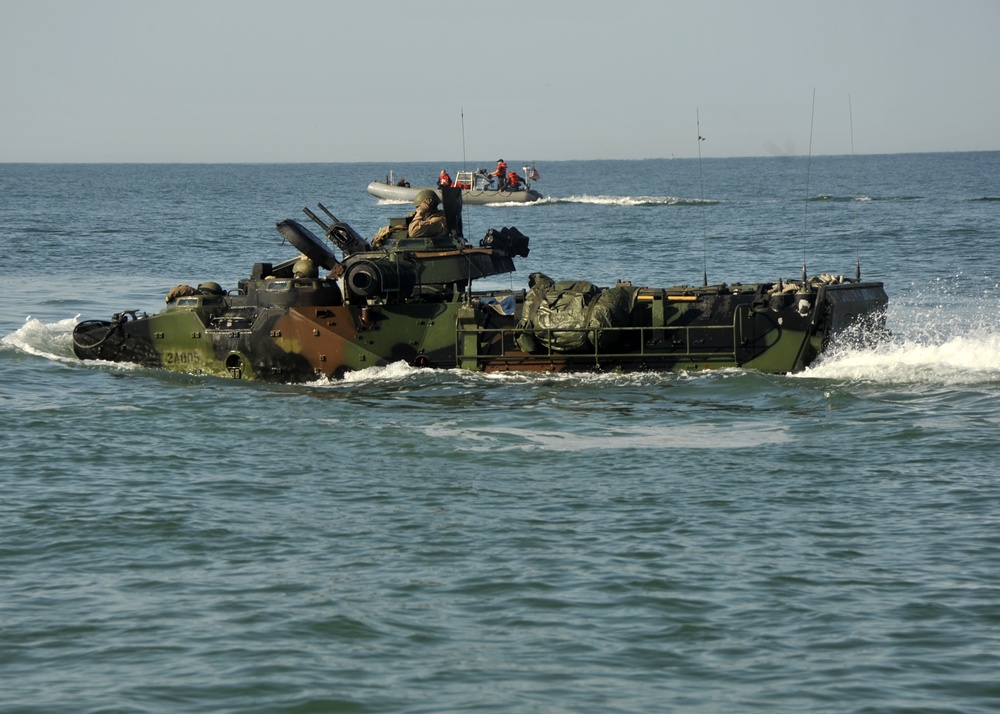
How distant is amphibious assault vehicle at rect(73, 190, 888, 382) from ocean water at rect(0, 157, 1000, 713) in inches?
15.9

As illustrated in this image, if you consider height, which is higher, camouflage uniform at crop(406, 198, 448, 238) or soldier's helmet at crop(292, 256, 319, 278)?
camouflage uniform at crop(406, 198, 448, 238)

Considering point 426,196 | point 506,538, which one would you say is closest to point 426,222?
point 426,196

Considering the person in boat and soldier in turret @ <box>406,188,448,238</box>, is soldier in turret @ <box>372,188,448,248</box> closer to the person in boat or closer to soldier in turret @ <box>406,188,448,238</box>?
soldier in turret @ <box>406,188,448,238</box>

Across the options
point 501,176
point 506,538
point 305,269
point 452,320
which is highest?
point 501,176

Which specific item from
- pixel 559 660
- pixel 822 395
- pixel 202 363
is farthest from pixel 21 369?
pixel 559 660

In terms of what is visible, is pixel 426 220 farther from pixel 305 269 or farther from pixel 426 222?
pixel 305 269

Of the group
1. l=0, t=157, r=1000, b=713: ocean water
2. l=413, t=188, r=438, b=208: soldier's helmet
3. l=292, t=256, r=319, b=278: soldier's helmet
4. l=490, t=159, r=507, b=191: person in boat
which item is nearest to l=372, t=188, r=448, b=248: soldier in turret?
l=413, t=188, r=438, b=208: soldier's helmet

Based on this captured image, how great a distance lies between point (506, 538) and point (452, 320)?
8.29 meters

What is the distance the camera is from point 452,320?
68.1 ft

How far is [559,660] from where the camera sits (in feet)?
32.4

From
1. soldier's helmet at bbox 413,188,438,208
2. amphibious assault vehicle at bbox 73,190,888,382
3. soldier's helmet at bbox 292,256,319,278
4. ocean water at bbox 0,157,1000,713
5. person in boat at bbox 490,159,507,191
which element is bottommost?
ocean water at bbox 0,157,1000,713

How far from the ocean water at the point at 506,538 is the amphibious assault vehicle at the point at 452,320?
1.33 ft

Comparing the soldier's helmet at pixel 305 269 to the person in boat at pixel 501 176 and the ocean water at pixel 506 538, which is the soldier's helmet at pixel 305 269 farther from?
the person in boat at pixel 501 176

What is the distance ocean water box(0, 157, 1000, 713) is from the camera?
9648 millimetres
